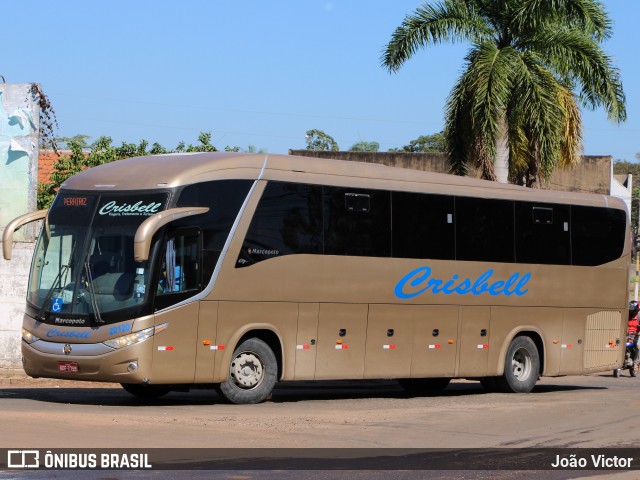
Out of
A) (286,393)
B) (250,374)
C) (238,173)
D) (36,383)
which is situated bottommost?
(36,383)

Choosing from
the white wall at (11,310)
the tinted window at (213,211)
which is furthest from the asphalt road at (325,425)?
the white wall at (11,310)

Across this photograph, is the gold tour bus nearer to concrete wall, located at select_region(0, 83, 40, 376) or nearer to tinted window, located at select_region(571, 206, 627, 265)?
tinted window, located at select_region(571, 206, 627, 265)

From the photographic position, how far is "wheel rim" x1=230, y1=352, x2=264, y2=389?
17500 millimetres

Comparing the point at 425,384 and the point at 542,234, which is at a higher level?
the point at 542,234

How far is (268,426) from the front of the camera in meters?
14.2

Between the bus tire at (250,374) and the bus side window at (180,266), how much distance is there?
1.44m

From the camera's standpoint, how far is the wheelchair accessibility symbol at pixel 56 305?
16.5 meters

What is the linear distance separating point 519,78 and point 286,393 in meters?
11.2

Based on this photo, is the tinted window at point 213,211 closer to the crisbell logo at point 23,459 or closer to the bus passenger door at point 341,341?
the bus passenger door at point 341,341

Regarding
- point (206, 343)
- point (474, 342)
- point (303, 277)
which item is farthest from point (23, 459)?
point (474, 342)

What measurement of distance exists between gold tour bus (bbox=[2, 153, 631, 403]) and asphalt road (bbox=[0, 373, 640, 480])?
0.72 m

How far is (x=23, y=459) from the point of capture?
34.4 feet

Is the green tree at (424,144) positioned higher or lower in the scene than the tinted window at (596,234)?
higher

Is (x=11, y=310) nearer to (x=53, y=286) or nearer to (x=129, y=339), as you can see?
(x=53, y=286)
